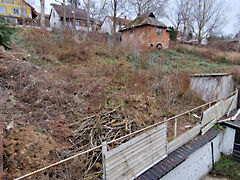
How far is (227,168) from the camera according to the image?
6.47 m

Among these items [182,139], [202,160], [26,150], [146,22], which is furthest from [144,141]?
[146,22]

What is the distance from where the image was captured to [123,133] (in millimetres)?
4656

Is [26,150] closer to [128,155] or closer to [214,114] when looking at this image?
[128,155]

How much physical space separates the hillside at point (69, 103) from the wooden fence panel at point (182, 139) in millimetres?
750

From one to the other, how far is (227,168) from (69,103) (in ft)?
23.3

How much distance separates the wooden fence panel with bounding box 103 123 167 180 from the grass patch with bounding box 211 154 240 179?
12.8 feet

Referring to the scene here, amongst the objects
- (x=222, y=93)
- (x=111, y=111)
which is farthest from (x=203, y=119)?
(x=222, y=93)

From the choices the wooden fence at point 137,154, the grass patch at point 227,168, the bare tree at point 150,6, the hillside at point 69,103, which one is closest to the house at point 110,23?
the bare tree at point 150,6

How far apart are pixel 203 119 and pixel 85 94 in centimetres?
475

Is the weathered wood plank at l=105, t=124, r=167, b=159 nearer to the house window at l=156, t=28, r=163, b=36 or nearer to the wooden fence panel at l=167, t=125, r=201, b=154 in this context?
the wooden fence panel at l=167, t=125, r=201, b=154

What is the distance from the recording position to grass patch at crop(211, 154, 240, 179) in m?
6.08

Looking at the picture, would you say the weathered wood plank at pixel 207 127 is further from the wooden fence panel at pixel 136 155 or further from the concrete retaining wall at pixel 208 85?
the wooden fence panel at pixel 136 155

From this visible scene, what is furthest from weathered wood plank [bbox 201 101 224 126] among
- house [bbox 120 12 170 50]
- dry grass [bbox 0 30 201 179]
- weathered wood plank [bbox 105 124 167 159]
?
house [bbox 120 12 170 50]

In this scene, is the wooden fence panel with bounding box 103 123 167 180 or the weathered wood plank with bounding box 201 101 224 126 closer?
the wooden fence panel with bounding box 103 123 167 180
